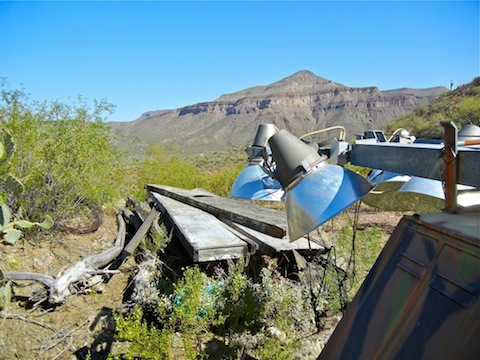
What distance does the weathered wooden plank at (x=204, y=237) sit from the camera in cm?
411

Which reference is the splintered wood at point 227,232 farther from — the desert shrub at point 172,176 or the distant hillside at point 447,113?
the distant hillside at point 447,113

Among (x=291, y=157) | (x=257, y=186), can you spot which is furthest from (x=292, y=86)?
(x=291, y=157)

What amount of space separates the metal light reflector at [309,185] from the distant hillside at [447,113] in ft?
61.6

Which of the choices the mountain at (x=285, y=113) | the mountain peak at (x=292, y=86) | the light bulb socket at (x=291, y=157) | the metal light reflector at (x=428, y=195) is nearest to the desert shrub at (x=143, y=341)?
the light bulb socket at (x=291, y=157)

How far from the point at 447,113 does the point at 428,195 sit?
93.2 feet

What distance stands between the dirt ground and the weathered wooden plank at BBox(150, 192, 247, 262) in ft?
3.97

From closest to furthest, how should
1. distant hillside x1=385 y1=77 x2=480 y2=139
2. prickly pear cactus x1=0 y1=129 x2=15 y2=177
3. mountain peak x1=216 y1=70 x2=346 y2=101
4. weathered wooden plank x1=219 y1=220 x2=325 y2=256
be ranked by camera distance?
1. prickly pear cactus x1=0 y1=129 x2=15 y2=177
2. weathered wooden plank x1=219 y1=220 x2=325 y2=256
3. distant hillside x1=385 y1=77 x2=480 y2=139
4. mountain peak x1=216 y1=70 x2=346 y2=101

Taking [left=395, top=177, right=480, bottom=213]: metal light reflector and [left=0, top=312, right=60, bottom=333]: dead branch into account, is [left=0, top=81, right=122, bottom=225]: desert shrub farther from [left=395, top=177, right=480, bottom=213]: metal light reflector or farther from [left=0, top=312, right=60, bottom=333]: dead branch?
[left=395, top=177, right=480, bottom=213]: metal light reflector

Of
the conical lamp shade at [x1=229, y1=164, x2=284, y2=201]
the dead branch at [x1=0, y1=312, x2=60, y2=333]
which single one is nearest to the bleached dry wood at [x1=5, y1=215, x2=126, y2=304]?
the dead branch at [x1=0, y1=312, x2=60, y2=333]

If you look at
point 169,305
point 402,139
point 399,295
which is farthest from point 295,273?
point 399,295

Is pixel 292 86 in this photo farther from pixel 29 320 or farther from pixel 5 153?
pixel 5 153

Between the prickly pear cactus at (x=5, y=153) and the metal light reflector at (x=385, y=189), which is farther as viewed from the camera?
the prickly pear cactus at (x=5, y=153)

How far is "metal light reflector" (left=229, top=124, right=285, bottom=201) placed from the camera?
2650 mm

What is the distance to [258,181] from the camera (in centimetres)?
275
